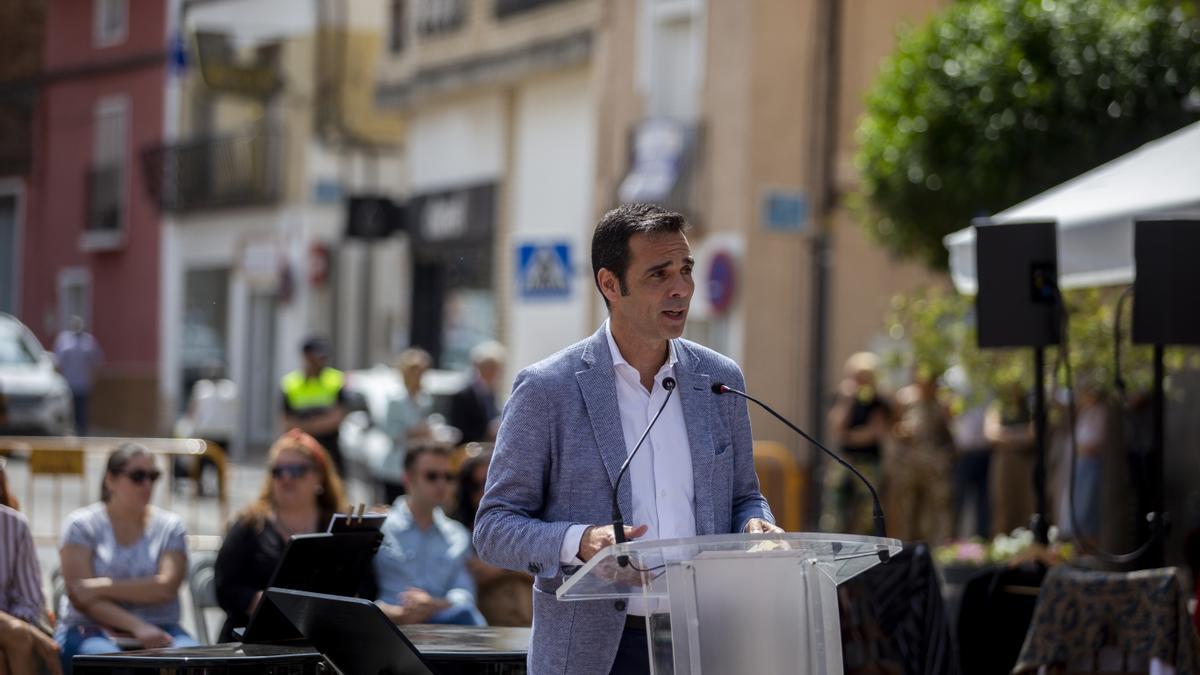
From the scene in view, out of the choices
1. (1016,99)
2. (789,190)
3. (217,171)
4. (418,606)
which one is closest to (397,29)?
(217,171)

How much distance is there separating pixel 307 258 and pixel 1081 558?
71.4 ft

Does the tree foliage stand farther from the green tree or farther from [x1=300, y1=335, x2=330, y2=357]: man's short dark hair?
[x1=300, y1=335, x2=330, y2=357]: man's short dark hair

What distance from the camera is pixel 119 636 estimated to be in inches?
311

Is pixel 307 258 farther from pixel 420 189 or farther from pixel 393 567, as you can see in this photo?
pixel 393 567

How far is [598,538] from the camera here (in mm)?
4234

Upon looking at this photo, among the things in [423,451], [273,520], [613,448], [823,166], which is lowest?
[273,520]

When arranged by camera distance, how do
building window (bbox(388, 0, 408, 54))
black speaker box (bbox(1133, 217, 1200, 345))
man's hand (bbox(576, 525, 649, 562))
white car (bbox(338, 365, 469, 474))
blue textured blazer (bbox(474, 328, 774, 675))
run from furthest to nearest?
building window (bbox(388, 0, 408, 54)) → white car (bbox(338, 365, 469, 474)) → black speaker box (bbox(1133, 217, 1200, 345)) → blue textured blazer (bbox(474, 328, 774, 675)) → man's hand (bbox(576, 525, 649, 562))

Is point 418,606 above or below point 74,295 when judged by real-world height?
below

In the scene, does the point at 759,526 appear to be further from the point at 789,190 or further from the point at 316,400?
the point at 789,190

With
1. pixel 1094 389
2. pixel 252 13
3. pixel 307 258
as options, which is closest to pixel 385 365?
pixel 307 258

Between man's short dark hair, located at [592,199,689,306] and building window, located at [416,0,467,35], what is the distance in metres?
21.6

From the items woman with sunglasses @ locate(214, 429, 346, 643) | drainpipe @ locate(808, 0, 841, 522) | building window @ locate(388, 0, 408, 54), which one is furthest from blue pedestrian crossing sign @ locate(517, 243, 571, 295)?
building window @ locate(388, 0, 408, 54)

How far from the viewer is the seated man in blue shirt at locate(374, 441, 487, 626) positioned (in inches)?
328

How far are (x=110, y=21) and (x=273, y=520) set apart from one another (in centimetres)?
3238
